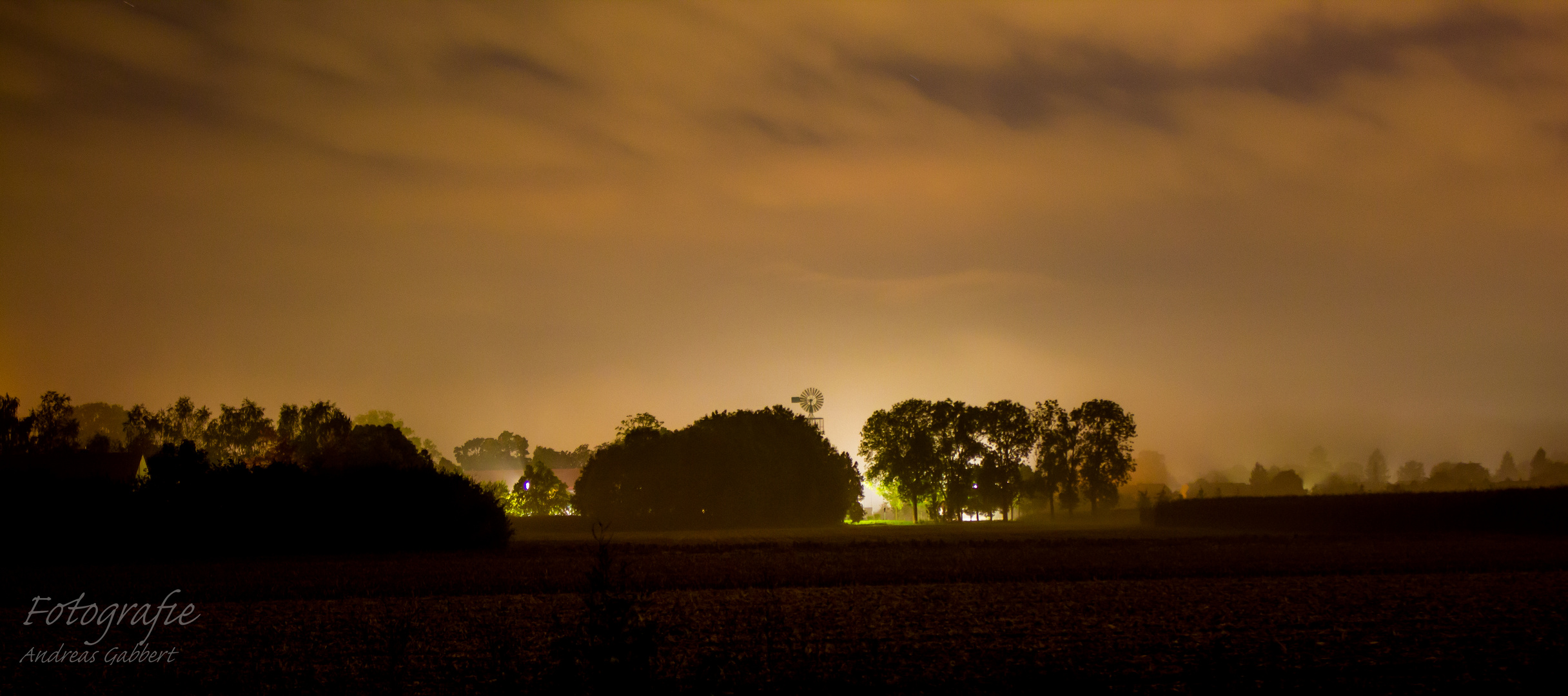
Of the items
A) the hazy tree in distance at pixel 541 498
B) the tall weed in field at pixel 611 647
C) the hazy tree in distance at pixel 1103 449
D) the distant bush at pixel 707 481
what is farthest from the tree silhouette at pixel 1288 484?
the tall weed in field at pixel 611 647

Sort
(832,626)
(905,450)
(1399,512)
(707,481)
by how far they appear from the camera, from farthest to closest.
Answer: (905,450) < (707,481) < (1399,512) < (832,626)

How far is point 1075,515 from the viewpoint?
141 metres

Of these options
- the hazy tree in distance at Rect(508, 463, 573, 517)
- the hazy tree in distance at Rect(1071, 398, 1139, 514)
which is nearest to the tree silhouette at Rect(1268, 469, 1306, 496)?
the hazy tree in distance at Rect(1071, 398, 1139, 514)

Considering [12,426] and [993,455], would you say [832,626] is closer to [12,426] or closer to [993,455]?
[993,455]

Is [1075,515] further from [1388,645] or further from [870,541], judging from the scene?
[1388,645]

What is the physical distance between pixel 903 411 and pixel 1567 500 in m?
91.3

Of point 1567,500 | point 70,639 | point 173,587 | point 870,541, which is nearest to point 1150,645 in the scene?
point 70,639

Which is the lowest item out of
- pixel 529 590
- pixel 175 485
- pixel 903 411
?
pixel 529 590

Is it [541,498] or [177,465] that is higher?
[177,465]

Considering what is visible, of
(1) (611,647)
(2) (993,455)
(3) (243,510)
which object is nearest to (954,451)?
(2) (993,455)

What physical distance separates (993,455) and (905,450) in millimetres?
12340

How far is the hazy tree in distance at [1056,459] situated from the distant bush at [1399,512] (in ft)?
151

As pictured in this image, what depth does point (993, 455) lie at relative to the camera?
465ft

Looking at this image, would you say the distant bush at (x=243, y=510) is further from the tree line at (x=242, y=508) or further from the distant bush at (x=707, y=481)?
the distant bush at (x=707, y=481)
